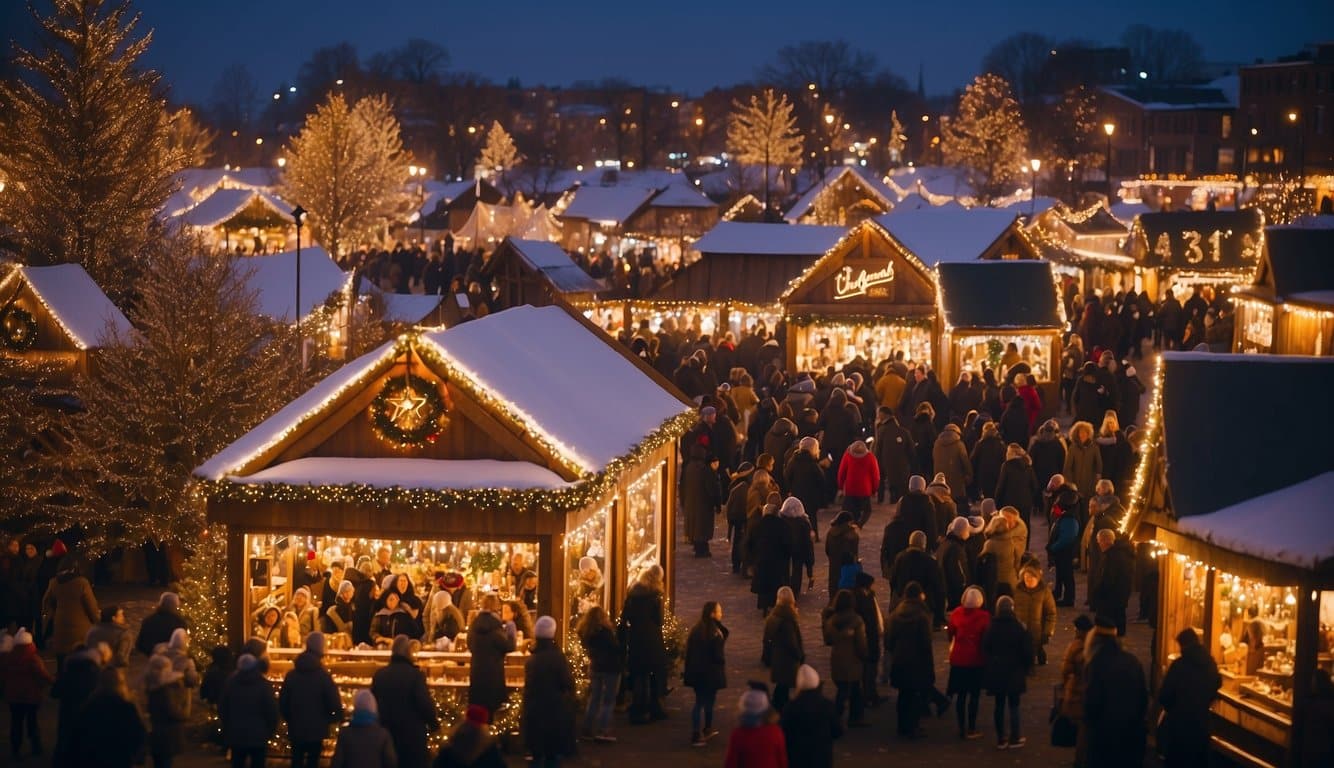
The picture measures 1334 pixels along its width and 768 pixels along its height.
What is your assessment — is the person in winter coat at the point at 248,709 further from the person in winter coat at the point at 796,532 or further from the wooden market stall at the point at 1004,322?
the wooden market stall at the point at 1004,322

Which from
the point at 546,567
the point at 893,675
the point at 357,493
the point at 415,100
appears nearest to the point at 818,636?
the point at 893,675

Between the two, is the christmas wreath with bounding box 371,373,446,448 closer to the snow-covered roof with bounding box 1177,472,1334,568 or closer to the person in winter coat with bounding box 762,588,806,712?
the person in winter coat with bounding box 762,588,806,712

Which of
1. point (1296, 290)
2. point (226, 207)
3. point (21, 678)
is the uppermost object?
point (226, 207)

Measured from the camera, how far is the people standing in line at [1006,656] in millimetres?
11922

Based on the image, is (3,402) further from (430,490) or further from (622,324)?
(622,324)

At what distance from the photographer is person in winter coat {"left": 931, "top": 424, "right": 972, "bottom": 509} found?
62.1 feet

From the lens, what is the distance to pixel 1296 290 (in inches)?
1143

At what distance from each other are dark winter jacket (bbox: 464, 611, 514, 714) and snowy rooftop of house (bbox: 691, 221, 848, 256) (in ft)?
75.2

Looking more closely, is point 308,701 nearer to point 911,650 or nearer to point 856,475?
point 911,650

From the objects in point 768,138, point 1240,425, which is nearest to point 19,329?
point 1240,425

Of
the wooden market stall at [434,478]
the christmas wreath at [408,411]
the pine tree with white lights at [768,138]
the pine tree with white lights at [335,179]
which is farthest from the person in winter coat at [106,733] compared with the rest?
the pine tree with white lights at [768,138]

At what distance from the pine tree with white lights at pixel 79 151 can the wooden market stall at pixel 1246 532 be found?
58.4 feet

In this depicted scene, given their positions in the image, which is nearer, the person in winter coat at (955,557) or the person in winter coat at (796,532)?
the person in winter coat at (955,557)

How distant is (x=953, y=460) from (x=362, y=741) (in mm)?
10671
